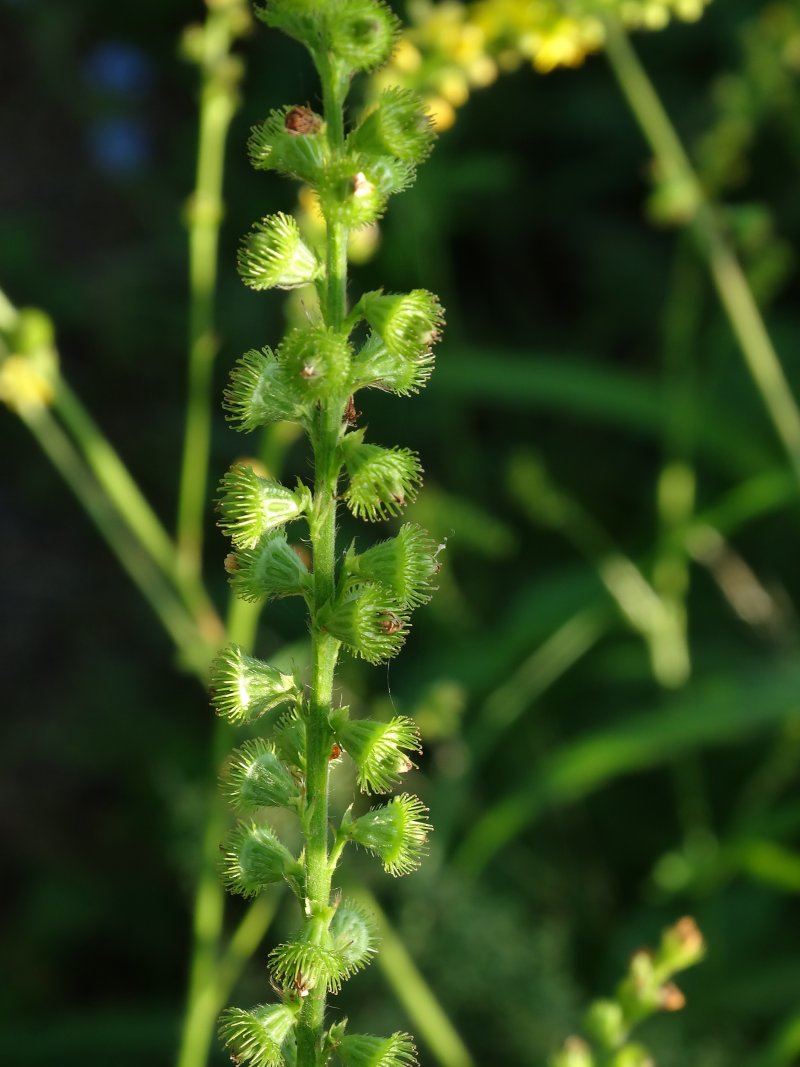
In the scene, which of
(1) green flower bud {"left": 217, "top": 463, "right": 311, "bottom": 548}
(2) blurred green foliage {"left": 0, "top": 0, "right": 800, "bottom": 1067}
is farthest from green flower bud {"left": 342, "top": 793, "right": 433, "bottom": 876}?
(2) blurred green foliage {"left": 0, "top": 0, "right": 800, "bottom": 1067}

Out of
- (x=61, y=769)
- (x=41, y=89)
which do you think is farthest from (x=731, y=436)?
(x=41, y=89)

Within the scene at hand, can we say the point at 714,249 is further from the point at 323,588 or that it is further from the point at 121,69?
the point at 121,69

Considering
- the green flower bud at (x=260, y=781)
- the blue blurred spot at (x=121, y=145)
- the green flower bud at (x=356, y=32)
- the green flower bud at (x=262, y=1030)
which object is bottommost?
the green flower bud at (x=262, y=1030)

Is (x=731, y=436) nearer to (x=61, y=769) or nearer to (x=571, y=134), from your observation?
(x=571, y=134)

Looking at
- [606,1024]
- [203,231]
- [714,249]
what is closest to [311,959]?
[606,1024]

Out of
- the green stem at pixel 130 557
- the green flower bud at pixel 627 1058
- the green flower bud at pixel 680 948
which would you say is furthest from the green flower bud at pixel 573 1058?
the green stem at pixel 130 557

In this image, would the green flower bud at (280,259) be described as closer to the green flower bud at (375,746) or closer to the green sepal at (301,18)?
the green sepal at (301,18)

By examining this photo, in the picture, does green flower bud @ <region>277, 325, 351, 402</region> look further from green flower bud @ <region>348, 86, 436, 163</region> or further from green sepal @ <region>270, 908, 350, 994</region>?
green sepal @ <region>270, 908, 350, 994</region>
